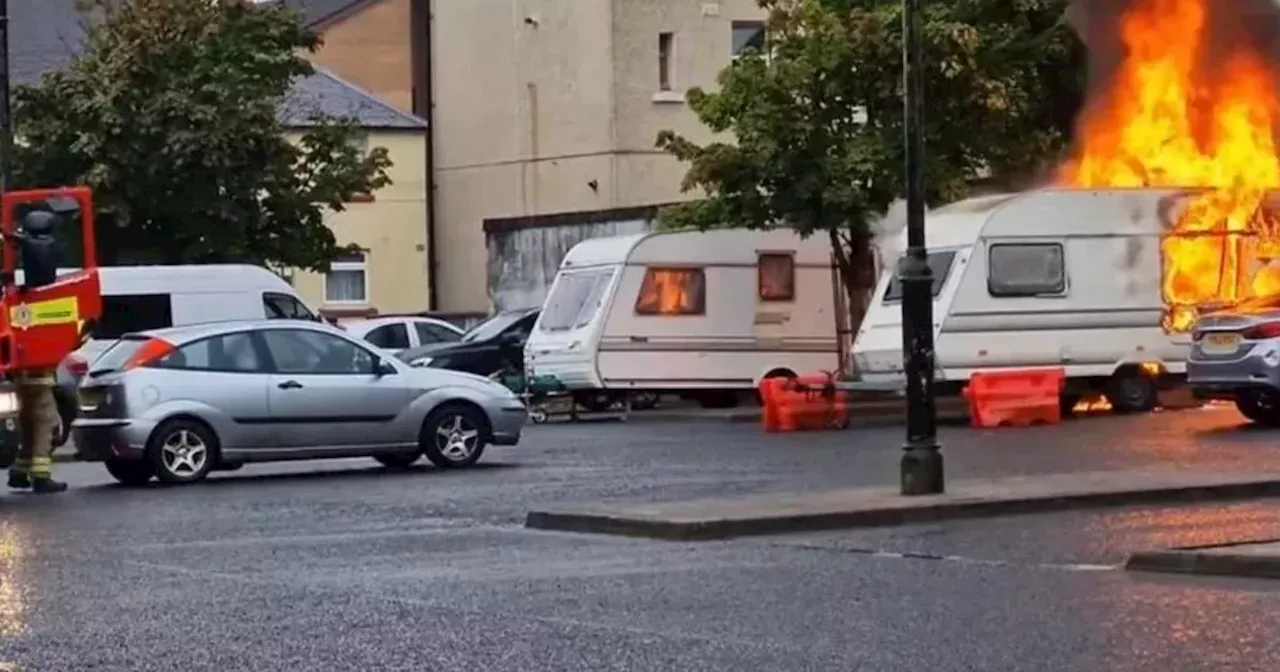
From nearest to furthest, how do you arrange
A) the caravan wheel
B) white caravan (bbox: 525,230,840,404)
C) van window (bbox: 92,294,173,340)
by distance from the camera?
the caravan wheel → white caravan (bbox: 525,230,840,404) → van window (bbox: 92,294,173,340)

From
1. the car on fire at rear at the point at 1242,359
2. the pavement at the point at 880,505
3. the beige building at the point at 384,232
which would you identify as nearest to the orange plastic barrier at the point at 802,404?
the car on fire at rear at the point at 1242,359

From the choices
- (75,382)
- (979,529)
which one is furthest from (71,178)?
(979,529)

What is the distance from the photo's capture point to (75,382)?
867 inches

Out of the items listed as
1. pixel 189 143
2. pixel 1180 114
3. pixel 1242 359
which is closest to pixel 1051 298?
pixel 1242 359

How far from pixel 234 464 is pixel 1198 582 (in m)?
11.8

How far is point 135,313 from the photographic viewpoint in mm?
33750

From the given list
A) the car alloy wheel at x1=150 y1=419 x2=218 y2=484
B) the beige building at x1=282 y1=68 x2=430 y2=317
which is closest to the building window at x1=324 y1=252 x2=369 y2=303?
the beige building at x1=282 y1=68 x2=430 y2=317

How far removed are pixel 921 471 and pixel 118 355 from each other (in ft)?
A: 27.5

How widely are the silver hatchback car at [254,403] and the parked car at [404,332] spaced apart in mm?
14559

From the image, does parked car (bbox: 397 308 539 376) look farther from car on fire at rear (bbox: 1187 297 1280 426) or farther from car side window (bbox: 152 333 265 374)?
car side window (bbox: 152 333 265 374)

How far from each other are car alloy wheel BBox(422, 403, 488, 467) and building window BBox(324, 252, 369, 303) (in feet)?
99.3

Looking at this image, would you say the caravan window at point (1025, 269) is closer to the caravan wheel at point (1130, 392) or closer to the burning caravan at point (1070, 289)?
the burning caravan at point (1070, 289)

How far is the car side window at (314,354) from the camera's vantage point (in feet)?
72.8

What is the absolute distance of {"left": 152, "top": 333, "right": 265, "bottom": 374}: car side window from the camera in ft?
72.0
